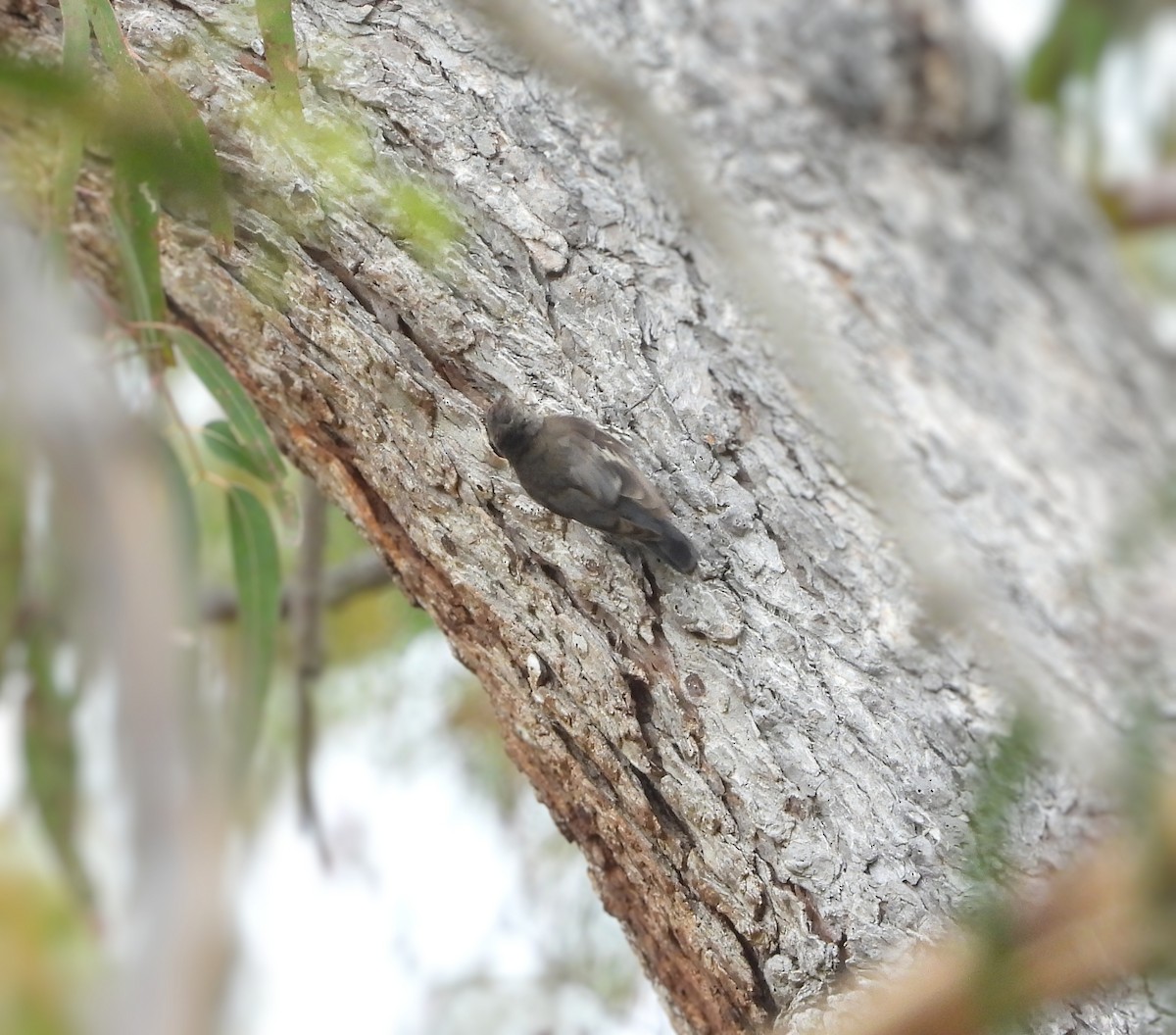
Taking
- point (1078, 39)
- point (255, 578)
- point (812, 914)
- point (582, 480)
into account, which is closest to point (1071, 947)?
point (812, 914)

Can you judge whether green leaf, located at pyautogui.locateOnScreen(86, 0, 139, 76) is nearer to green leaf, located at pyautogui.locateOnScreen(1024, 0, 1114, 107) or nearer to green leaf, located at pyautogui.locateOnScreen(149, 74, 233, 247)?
green leaf, located at pyautogui.locateOnScreen(149, 74, 233, 247)

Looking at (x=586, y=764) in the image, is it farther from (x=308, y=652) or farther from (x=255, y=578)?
(x=308, y=652)

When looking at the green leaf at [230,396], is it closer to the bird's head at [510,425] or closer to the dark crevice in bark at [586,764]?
the bird's head at [510,425]

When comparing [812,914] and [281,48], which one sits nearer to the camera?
[812,914]

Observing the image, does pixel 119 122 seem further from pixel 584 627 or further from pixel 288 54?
pixel 584 627

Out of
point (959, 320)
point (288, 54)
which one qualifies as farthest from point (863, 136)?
point (288, 54)

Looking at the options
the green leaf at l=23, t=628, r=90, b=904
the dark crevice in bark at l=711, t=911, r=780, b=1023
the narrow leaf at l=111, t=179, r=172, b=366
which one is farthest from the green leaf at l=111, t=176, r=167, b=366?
the green leaf at l=23, t=628, r=90, b=904

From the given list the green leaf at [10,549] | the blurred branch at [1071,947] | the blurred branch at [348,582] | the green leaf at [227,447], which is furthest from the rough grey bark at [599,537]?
the green leaf at [10,549]
